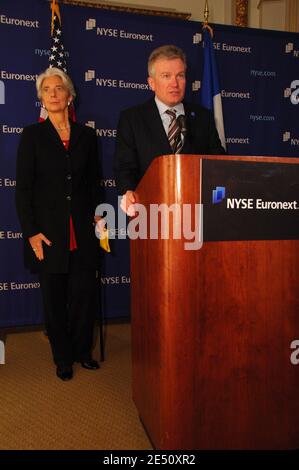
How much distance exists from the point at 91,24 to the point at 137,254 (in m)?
2.46

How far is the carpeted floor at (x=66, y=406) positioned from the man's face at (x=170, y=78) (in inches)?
55.8

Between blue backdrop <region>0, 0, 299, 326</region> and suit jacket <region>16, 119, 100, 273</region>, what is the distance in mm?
919

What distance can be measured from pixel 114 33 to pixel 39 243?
6.58 ft

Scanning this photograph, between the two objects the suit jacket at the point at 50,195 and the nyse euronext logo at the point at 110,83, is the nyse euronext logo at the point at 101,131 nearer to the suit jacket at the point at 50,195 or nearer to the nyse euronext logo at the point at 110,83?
the nyse euronext logo at the point at 110,83

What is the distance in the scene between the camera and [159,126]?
1.73 meters

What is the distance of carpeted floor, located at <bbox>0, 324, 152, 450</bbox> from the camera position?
1.57m

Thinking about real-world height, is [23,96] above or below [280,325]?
above

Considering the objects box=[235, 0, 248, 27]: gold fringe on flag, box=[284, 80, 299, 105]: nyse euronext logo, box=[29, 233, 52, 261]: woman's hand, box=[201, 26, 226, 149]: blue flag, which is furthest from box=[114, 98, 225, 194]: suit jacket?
box=[235, 0, 248, 27]: gold fringe on flag

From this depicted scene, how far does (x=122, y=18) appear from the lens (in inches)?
128

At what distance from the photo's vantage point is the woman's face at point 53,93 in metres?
2.25

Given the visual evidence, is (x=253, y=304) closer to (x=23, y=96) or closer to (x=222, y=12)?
(x=23, y=96)

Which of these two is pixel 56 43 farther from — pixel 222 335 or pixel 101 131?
pixel 222 335

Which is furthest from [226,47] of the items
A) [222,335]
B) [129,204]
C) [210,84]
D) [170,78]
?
[222,335]
